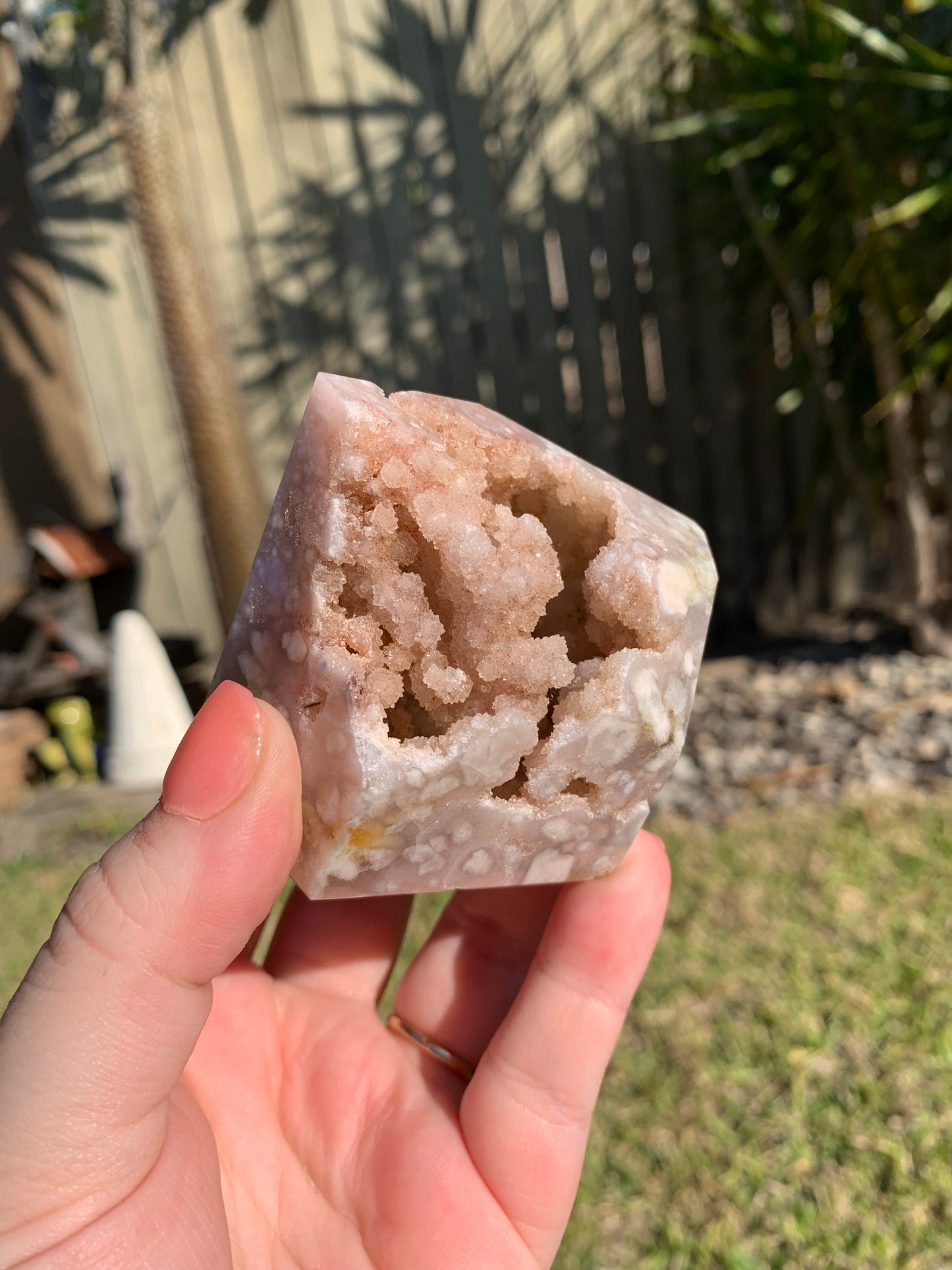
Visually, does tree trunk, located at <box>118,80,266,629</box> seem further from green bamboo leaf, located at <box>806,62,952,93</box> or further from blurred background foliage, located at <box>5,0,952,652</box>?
green bamboo leaf, located at <box>806,62,952,93</box>

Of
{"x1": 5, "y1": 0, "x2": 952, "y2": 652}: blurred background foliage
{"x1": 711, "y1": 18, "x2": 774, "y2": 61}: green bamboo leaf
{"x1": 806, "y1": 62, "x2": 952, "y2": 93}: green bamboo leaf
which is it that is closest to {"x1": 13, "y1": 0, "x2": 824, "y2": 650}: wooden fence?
{"x1": 5, "y1": 0, "x2": 952, "y2": 652}: blurred background foliage

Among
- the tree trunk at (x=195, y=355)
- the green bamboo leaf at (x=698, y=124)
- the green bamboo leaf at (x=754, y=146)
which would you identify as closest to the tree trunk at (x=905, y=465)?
the green bamboo leaf at (x=754, y=146)

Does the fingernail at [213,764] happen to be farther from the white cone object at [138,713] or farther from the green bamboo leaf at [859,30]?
the green bamboo leaf at [859,30]

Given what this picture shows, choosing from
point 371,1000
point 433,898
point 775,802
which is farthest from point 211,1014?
point 775,802

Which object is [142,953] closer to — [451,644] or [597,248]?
[451,644]

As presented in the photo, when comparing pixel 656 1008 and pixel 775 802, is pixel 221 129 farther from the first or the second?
pixel 656 1008

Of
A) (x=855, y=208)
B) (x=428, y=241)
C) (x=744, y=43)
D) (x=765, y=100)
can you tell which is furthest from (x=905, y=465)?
(x=428, y=241)
